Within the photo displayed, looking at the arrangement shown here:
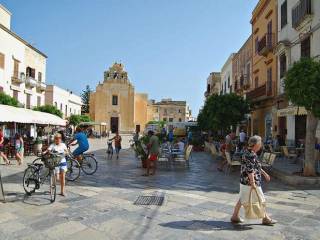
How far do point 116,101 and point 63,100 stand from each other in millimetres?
15248

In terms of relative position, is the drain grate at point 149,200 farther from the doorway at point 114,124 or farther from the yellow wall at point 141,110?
the yellow wall at point 141,110

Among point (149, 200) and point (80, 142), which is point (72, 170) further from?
point (149, 200)

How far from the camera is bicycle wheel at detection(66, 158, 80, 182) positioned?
9969 millimetres

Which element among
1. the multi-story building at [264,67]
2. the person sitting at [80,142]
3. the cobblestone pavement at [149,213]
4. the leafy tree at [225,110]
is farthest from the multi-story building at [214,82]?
the cobblestone pavement at [149,213]

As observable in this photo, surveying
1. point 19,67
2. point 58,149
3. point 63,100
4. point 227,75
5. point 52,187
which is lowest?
point 52,187

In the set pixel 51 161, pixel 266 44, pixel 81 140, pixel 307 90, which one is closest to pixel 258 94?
pixel 266 44

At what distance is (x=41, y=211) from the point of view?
638 cm

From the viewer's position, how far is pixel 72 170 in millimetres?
10211

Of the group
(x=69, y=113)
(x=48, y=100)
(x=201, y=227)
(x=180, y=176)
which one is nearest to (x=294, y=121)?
(x=180, y=176)

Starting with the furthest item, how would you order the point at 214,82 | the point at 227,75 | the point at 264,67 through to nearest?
the point at 214,82
the point at 227,75
the point at 264,67

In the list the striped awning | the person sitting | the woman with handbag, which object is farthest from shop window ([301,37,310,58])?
the woman with handbag

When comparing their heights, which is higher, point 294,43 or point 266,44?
point 266,44

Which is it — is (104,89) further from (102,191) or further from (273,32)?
(102,191)

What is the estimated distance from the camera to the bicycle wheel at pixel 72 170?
9.97m
